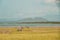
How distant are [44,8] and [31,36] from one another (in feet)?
0.83

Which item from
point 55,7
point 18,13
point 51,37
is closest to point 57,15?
point 55,7

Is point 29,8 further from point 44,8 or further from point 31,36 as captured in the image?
point 31,36

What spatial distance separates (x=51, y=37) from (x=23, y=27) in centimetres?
23

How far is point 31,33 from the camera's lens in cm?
107

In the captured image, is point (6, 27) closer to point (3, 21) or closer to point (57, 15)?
point (3, 21)

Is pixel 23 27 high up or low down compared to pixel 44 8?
down

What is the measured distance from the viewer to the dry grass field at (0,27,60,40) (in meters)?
1.06

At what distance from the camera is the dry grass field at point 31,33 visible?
1056mm

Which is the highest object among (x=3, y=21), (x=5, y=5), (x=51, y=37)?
(x=5, y=5)

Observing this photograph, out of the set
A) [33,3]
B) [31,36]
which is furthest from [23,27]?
[33,3]

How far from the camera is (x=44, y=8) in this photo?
1134mm

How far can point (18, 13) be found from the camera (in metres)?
1.13

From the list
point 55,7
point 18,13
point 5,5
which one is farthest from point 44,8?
point 5,5

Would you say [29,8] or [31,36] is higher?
[29,8]
